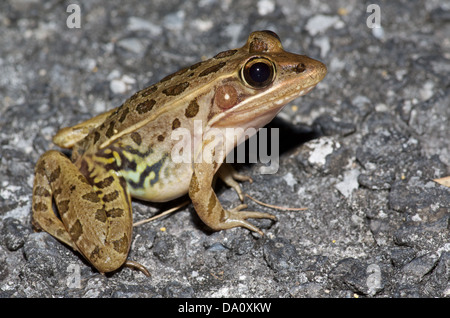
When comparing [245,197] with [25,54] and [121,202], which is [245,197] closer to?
[121,202]

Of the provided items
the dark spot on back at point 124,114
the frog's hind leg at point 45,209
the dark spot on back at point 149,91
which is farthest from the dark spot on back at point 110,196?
the dark spot on back at point 149,91

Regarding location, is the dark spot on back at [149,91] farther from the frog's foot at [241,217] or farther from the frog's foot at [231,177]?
the frog's foot at [241,217]

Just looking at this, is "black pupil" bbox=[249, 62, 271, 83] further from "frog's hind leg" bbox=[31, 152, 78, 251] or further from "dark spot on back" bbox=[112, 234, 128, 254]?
"frog's hind leg" bbox=[31, 152, 78, 251]

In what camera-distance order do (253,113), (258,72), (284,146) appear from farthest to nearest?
(284,146) → (253,113) → (258,72)

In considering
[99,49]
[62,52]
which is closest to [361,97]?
[99,49]

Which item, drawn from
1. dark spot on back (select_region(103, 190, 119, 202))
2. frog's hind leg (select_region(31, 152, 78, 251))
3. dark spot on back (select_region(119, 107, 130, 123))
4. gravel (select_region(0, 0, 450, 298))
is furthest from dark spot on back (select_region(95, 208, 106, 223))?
dark spot on back (select_region(119, 107, 130, 123))

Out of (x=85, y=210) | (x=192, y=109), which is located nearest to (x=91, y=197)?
(x=85, y=210)

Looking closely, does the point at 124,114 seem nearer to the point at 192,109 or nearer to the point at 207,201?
the point at 192,109
